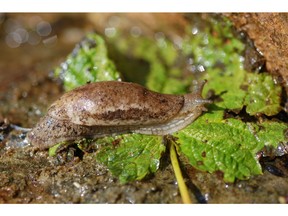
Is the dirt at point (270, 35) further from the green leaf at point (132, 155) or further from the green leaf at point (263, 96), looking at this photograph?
the green leaf at point (132, 155)

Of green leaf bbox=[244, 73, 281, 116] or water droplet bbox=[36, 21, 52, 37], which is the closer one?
green leaf bbox=[244, 73, 281, 116]

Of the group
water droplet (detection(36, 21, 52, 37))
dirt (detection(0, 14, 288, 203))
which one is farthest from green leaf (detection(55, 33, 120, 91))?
water droplet (detection(36, 21, 52, 37))

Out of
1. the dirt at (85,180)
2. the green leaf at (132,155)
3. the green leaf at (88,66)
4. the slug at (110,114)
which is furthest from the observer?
the green leaf at (88,66)

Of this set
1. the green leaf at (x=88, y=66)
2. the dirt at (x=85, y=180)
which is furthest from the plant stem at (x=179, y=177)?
the green leaf at (x=88, y=66)

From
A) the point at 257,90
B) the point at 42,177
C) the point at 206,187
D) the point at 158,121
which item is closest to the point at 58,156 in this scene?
the point at 42,177

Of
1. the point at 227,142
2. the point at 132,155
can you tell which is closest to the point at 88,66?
the point at 132,155

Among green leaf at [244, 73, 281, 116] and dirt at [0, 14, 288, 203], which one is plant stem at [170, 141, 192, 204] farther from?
green leaf at [244, 73, 281, 116]

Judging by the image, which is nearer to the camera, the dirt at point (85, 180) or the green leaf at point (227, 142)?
the dirt at point (85, 180)
